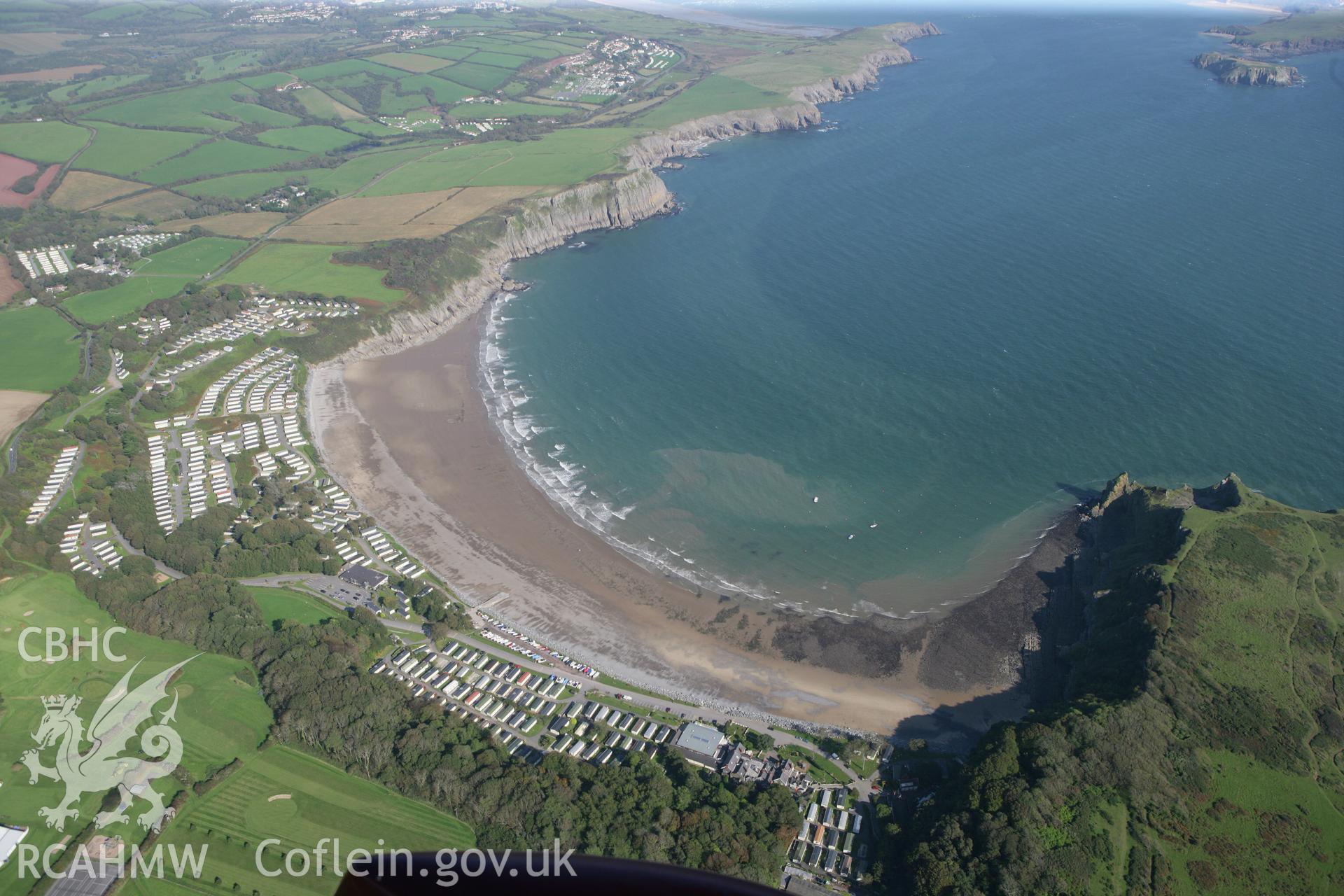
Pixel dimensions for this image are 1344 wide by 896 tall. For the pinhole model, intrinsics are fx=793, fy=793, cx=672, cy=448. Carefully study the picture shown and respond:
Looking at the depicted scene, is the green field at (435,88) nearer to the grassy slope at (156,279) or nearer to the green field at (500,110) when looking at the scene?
the green field at (500,110)

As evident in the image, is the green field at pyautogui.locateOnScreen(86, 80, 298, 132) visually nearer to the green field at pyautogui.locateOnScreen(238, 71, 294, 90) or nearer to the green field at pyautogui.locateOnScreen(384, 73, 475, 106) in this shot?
the green field at pyautogui.locateOnScreen(238, 71, 294, 90)

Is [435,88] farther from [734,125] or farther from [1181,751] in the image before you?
[1181,751]

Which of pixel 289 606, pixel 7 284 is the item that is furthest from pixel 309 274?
pixel 289 606

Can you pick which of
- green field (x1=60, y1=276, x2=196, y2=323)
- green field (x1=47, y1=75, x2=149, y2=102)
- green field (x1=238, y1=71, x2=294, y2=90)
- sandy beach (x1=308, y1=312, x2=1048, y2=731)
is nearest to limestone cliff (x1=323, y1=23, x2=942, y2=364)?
sandy beach (x1=308, y1=312, x2=1048, y2=731)

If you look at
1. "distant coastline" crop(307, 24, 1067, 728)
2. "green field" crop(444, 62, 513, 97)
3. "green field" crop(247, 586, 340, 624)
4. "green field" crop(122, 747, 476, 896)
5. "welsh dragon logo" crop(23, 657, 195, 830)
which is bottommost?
"distant coastline" crop(307, 24, 1067, 728)

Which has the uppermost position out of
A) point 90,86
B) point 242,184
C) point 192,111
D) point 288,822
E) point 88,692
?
point 90,86

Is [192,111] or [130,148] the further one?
[192,111]

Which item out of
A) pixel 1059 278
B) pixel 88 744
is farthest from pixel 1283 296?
pixel 88 744
